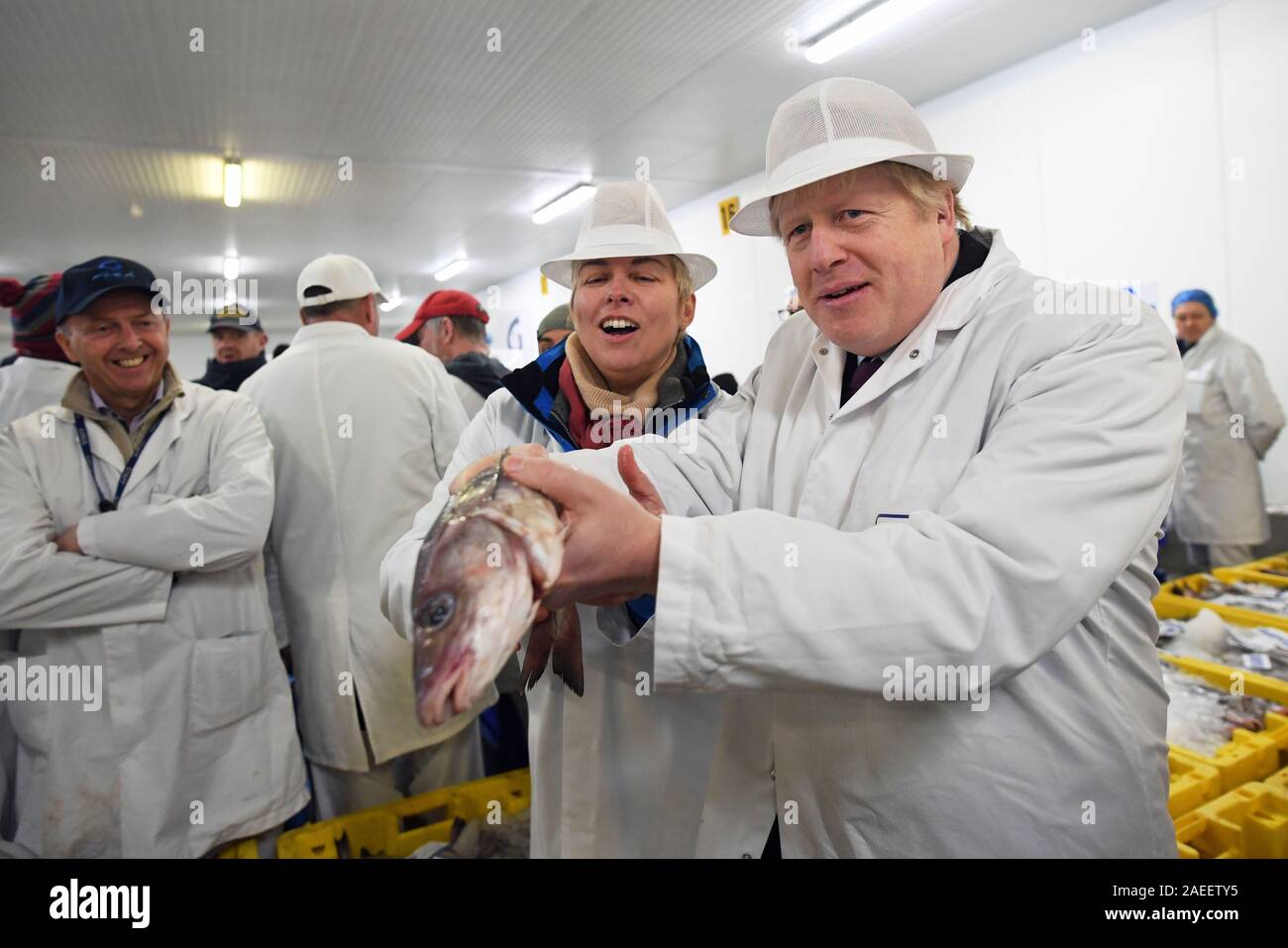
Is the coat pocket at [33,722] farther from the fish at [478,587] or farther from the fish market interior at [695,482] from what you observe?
the fish at [478,587]

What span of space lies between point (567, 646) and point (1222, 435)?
4589 mm

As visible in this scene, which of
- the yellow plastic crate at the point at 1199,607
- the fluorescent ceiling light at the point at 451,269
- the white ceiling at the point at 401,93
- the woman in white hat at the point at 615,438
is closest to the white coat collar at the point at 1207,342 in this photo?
the yellow plastic crate at the point at 1199,607

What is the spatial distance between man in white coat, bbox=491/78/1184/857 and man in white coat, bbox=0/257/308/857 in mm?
1382

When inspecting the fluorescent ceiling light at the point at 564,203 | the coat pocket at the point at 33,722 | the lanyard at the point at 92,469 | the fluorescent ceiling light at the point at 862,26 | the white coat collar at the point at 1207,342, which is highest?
the fluorescent ceiling light at the point at 564,203

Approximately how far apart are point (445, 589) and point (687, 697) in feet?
2.96

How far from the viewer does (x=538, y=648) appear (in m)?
1.08

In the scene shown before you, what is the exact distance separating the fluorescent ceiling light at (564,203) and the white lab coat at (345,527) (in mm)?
4973

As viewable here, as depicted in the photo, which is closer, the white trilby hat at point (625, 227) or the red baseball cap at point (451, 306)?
the white trilby hat at point (625, 227)

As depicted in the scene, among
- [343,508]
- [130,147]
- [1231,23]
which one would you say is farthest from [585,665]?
[130,147]

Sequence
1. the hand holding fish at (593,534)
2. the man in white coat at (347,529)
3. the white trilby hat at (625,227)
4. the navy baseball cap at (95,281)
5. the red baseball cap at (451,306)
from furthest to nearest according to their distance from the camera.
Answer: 1. the red baseball cap at (451,306)
2. the man in white coat at (347,529)
3. the navy baseball cap at (95,281)
4. the white trilby hat at (625,227)
5. the hand holding fish at (593,534)

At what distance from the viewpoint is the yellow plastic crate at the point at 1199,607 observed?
2.47 meters

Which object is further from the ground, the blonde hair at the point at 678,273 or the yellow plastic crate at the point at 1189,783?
the blonde hair at the point at 678,273

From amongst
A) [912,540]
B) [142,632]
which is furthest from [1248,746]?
[142,632]

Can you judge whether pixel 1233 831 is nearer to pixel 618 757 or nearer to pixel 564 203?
pixel 618 757
